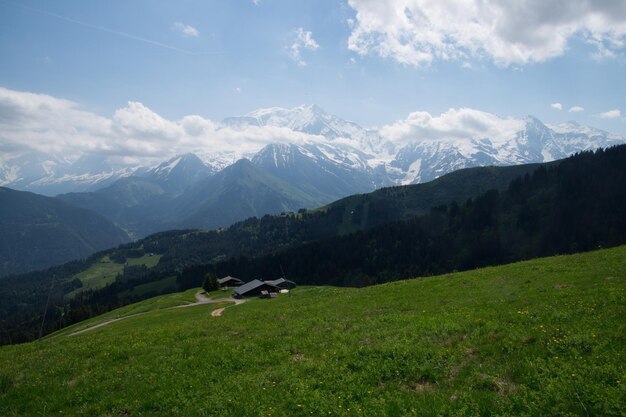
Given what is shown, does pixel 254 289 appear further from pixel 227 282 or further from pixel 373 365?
pixel 373 365

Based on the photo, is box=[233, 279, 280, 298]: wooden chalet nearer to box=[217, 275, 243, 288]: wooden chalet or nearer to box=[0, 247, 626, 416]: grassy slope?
box=[217, 275, 243, 288]: wooden chalet

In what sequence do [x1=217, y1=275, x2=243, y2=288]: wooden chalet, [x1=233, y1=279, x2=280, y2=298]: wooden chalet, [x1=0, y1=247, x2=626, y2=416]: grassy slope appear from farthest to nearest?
1. [x1=217, y1=275, x2=243, y2=288]: wooden chalet
2. [x1=233, y1=279, x2=280, y2=298]: wooden chalet
3. [x1=0, y1=247, x2=626, y2=416]: grassy slope

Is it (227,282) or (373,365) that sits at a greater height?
(373,365)

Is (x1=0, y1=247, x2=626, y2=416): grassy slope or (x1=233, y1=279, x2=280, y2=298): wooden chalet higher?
(x1=0, y1=247, x2=626, y2=416): grassy slope

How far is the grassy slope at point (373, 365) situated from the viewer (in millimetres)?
12703

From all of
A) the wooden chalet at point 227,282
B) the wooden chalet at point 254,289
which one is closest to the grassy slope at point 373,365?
the wooden chalet at point 254,289

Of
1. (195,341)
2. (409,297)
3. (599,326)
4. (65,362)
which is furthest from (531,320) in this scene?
(65,362)

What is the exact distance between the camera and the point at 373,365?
1633 centimetres

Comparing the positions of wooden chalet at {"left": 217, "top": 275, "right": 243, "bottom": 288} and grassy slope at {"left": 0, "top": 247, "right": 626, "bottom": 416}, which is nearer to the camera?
grassy slope at {"left": 0, "top": 247, "right": 626, "bottom": 416}

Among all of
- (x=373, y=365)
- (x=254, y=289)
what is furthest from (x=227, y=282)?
(x=373, y=365)

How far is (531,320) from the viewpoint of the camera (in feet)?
61.7

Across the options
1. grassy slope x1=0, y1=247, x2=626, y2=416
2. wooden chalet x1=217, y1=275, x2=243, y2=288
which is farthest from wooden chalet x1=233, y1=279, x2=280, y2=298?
grassy slope x1=0, y1=247, x2=626, y2=416

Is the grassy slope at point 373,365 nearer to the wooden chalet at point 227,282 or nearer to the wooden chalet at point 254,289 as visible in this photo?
the wooden chalet at point 254,289

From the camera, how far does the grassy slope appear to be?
12.7 meters
